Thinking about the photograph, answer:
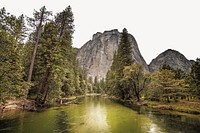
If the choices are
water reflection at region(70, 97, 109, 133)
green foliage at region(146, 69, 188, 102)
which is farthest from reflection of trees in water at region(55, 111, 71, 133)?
green foliage at region(146, 69, 188, 102)

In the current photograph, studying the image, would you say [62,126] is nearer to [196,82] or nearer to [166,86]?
[166,86]

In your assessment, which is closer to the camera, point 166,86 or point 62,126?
point 62,126

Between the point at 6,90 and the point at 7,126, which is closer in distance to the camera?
the point at 7,126

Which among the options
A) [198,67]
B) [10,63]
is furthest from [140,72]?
[10,63]

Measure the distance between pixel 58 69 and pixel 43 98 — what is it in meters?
5.50

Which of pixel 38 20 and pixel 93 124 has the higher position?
pixel 38 20

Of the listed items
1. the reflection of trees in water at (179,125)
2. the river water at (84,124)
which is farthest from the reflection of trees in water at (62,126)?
the reflection of trees in water at (179,125)

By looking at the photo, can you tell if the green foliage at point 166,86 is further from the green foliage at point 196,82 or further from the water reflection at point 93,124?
the water reflection at point 93,124

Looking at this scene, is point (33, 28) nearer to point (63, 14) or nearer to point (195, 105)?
point (63, 14)

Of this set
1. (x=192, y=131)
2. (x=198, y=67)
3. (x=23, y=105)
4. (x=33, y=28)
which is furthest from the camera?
(x=198, y=67)

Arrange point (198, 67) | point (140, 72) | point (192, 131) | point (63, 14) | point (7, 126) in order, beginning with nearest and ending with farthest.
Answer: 1. point (7, 126)
2. point (192, 131)
3. point (63, 14)
4. point (198, 67)
5. point (140, 72)

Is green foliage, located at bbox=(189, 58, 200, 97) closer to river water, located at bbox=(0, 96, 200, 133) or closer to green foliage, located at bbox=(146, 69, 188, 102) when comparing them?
green foliage, located at bbox=(146, 69, 188, 102)

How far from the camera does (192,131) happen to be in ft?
43.3

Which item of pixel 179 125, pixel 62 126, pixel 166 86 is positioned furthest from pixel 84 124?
pixel 166 86
